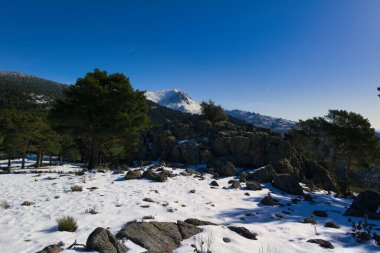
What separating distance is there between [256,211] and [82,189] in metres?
8.33

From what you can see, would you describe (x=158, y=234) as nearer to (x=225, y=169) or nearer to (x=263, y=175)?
(x=263, y=175)

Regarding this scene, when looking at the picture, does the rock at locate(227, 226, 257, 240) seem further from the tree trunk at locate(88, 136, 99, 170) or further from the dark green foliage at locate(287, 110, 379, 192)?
the dark green foliage at locate(287, 110, 379, 192)

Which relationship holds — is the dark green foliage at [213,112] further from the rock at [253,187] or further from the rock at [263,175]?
the rock at [253,187]

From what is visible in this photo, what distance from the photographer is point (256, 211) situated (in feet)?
36.1

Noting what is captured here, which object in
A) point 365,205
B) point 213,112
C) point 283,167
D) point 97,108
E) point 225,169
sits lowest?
point 365,205

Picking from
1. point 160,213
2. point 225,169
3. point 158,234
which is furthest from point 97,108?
point 158,234

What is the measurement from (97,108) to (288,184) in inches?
627

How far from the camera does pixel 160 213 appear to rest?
8.91 metres

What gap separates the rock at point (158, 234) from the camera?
19.4 feet

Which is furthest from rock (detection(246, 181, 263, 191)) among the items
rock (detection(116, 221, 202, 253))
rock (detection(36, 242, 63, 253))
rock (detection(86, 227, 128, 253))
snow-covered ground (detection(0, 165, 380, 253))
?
rock (detection(36, 242, 63, 253))

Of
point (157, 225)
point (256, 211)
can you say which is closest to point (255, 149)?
point (256, 211)

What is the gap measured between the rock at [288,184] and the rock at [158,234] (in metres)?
11.4

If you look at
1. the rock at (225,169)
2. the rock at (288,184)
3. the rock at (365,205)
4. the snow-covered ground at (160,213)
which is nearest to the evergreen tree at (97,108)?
the snow-covered ground at (160,213)

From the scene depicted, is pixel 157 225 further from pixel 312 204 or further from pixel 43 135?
pixel 43 135
